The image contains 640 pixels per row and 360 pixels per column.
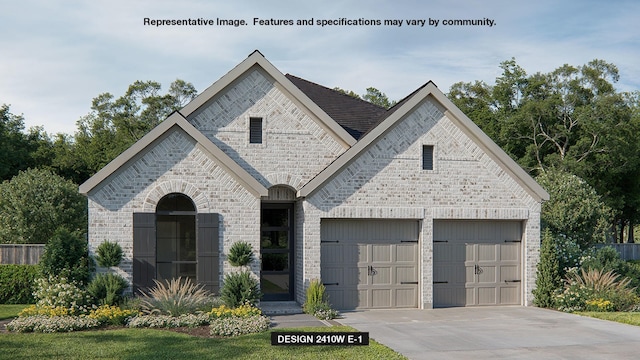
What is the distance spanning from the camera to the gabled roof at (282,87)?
18125 mm

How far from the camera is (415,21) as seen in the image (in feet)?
57.6

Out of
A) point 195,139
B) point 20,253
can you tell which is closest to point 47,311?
point 195,139

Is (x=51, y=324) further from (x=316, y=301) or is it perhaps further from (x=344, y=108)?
(x=344, y=108)

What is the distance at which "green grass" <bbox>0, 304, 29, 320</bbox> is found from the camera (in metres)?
16.7

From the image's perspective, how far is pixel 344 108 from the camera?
22.1 meters

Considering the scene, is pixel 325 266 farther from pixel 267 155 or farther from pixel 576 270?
pixel 576 270

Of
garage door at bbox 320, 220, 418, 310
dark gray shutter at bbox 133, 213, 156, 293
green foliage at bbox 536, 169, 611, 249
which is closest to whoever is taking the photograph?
dark gray shutter at bbox 133, 213, 156, 293

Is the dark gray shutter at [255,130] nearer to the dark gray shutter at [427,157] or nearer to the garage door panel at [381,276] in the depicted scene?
the dark gray shutter at [427,157]

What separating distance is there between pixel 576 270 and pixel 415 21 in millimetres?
8871

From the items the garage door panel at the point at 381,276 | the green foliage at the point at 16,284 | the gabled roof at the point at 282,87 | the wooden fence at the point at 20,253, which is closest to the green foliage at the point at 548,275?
the garage door panel at the point at 381,276

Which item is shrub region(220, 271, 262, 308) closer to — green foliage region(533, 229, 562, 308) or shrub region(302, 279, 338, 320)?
shrub region(302, 279, 338, 320)

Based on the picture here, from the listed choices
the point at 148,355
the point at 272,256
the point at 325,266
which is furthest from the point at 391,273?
the point at 148,355

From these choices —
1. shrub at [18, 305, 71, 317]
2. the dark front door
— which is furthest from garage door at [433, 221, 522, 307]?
shrub at [18, 305, 71, 317]

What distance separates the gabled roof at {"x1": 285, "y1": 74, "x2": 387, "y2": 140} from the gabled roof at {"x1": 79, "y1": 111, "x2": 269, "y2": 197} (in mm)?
4545
